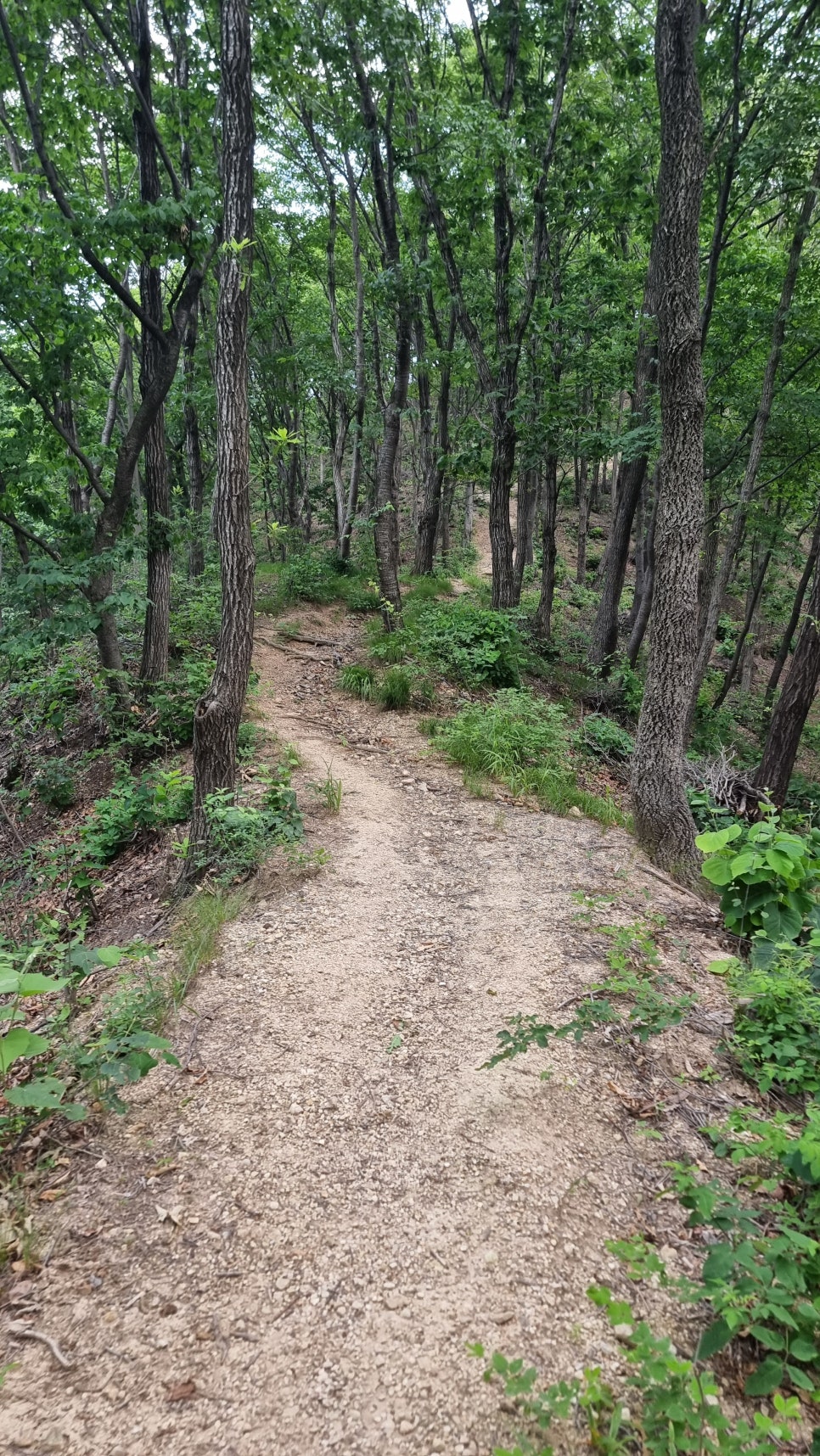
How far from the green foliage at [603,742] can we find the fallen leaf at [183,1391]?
7.04 metres

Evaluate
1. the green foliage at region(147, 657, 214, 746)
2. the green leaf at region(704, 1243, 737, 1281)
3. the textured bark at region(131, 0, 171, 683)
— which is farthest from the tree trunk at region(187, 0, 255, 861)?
the green leaf at region(704, 1243, 737, 1281)

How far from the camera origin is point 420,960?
4297 millimetres

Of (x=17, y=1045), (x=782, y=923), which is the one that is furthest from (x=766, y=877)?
(x=17, y=1045)

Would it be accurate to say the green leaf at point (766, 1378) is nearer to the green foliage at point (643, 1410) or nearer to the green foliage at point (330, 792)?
the green foliage at point (643, 1410)

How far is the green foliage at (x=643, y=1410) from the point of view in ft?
5.68

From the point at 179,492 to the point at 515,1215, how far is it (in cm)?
2157

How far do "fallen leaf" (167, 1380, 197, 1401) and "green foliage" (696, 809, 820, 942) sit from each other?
9.85 ft

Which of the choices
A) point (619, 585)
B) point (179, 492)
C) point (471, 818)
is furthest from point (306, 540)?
point (471, 818)

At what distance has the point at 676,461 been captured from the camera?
17.8ft

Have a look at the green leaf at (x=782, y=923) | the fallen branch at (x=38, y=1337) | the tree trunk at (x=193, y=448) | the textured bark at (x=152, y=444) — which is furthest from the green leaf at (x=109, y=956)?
the tree trunk at (x=193, y=448)

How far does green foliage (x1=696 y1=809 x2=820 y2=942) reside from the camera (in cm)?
364

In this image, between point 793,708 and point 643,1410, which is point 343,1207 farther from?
point 793,708

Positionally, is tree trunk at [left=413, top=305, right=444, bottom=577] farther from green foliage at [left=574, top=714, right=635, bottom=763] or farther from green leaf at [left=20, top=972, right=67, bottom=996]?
green leaf at [left=20, top=972, right=67, bottom=996]

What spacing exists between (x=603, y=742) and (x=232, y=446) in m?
5.67
